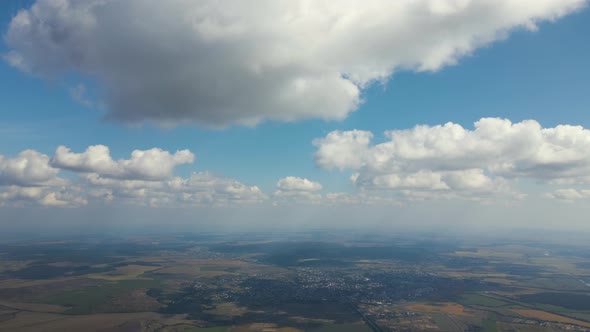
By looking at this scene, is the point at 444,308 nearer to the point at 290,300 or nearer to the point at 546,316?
the point at 546,316

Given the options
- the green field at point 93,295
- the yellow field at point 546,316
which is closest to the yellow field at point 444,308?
the yellow field at point 546,316

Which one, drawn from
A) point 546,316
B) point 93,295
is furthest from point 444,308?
point 93,295

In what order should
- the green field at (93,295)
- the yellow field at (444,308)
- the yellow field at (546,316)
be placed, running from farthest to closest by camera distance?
the green field at (93,295) < the yellow field at (444,308) < the yellow field at (546,316)

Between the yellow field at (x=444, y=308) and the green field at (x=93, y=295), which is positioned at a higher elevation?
the yellow field at (x=444, y=308)

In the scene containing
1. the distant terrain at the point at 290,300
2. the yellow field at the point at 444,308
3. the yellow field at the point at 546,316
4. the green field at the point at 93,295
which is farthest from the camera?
the green field at the point at 93,295

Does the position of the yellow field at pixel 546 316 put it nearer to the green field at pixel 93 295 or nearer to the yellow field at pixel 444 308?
the yellow field at pixel 444 308

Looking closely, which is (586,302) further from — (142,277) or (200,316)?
(142,277)
